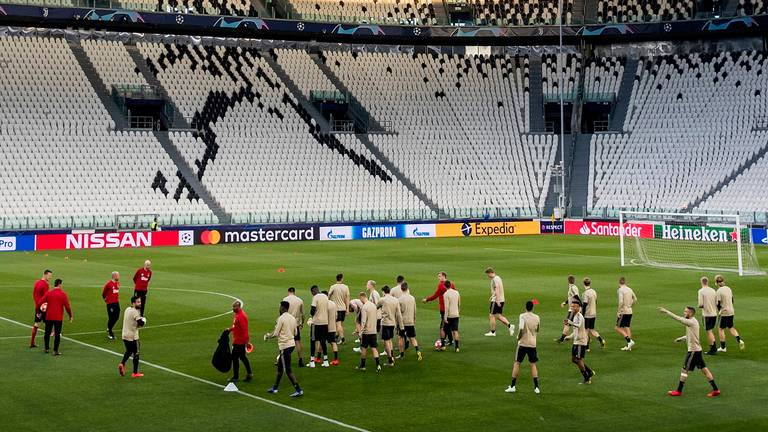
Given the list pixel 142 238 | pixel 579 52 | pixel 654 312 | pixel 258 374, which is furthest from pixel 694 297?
pixel 579 52

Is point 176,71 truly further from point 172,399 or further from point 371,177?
point 172,399

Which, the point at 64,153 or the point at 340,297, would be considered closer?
the point at 340,297

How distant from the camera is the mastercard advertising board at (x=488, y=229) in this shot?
72812 mm

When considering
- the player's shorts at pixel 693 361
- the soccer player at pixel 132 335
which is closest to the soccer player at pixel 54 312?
the soccer player at pixel 132 335

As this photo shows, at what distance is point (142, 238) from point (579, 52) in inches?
1725

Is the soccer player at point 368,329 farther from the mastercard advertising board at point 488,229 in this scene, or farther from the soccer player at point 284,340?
the mastercard advertising board at point 488,229

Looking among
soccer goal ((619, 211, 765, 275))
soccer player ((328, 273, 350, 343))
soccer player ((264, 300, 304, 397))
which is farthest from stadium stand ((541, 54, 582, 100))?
soccer player ((264, 300, 304, 397))

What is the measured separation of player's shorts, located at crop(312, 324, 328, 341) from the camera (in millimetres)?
23906

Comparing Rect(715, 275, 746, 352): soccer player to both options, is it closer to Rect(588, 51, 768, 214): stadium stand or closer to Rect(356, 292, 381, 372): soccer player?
Rect(356, 292, 381, 372): soccer player

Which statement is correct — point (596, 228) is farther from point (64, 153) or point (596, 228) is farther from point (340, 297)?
point (340, 297)

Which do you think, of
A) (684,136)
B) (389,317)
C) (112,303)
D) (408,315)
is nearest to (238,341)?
(389,317)

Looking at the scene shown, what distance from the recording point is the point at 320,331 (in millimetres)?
23984

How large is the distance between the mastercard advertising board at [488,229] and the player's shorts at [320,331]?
4873 cm

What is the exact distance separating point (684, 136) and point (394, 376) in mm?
61583
